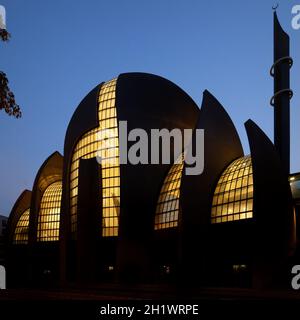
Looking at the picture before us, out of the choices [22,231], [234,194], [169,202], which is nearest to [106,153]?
[169,202]

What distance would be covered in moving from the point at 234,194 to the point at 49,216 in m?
29.2

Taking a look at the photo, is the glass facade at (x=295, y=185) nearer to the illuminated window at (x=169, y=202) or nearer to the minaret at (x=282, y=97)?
the minaret at (x=282, y=97)

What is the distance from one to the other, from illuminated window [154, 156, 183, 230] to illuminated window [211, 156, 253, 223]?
15.0 ft

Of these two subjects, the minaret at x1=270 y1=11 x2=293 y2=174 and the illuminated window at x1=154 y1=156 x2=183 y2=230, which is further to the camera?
the minaret at x1=270 y1=11 x2=293 y2=174

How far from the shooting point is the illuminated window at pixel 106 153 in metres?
44.1

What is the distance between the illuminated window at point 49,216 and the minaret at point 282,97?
1115 inches

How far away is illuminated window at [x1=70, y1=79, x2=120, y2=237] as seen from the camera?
44.1 metres

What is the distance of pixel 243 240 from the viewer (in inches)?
1315

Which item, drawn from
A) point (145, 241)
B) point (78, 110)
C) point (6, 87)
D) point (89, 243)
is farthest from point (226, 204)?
A: point (6, 87)
